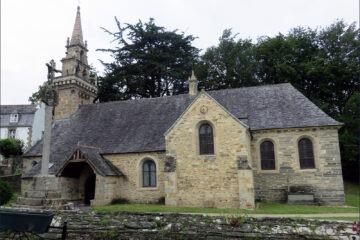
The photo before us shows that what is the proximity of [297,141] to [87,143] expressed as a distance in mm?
15069

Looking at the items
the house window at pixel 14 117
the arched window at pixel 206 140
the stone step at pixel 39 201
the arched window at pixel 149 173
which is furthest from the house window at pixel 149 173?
the house window at pixel 14 117

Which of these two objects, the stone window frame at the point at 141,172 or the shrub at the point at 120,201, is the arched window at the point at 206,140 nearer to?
the stone window frame at the point at 141,172

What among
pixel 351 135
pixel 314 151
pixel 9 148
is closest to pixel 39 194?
pixel 314 151

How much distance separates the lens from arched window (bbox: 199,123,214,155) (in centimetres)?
1992

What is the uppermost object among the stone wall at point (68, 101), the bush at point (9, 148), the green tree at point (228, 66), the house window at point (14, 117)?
the green tree at point (228, 66)

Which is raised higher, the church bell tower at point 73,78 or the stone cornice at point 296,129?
the church bell tower at point 73,78

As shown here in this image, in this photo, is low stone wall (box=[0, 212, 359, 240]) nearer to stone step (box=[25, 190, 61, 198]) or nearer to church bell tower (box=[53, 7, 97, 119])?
stone step (box=[25, 190, 61, 198])

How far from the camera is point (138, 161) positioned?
2238 centimetres

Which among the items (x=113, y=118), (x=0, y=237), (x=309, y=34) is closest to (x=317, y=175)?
(x=113, y=118)

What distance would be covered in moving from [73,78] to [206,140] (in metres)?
15.6

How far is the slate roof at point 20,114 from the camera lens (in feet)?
147

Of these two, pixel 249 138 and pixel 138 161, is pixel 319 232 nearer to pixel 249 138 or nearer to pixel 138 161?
pixel 249 138

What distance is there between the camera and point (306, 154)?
21016mm

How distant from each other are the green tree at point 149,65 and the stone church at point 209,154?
14.4 metres
